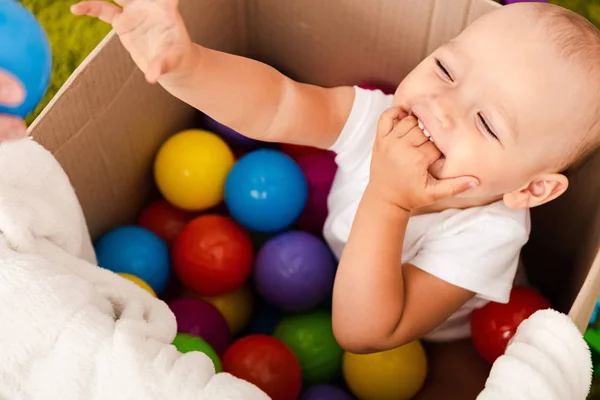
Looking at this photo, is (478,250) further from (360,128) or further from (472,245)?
(360,128)

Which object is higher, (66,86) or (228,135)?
(66,86)

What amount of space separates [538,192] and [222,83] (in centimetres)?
36

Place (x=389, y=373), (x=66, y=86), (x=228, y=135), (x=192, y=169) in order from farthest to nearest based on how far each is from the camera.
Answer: (x=228, y=135) < (x=192, y=169) < (x=389, y=373) < (x=66, y=86)

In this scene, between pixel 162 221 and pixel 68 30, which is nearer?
pixel 162 221

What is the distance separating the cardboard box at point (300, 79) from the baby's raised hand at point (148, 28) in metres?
0.21

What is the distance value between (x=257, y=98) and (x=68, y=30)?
58 centimetres

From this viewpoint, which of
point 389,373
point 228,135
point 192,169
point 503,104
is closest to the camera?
point 503,104

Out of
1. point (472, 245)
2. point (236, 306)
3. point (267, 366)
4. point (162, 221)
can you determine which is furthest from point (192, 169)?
point (472, 245)

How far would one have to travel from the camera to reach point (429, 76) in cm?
74

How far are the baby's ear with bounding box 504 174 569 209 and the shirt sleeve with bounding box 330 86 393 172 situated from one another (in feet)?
0.72

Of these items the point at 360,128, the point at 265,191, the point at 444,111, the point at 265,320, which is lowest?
the point at 265,320

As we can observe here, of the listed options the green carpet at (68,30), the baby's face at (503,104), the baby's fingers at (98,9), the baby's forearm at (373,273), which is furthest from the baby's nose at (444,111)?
the green carpet at (68,30)

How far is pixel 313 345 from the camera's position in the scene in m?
0.95

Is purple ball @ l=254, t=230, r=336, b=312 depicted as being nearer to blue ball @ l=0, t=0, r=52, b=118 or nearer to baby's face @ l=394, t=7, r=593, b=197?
baby's face @ l=394, t=7, r=593, b=197
